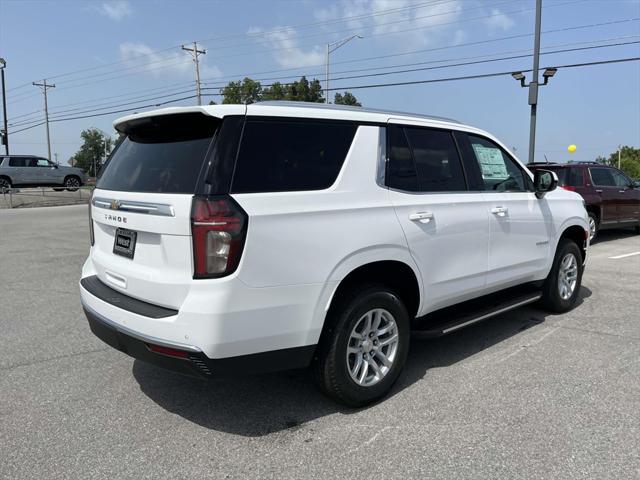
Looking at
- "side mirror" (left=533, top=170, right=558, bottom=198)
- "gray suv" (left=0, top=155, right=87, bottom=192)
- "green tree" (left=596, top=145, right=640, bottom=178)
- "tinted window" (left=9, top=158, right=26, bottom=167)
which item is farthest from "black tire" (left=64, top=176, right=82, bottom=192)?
"green tree" (left=596, top=145, right=640, bottom=178)

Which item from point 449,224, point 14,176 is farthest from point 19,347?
point 14,176

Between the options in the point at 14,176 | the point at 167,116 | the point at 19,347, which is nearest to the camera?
the point at 167,116

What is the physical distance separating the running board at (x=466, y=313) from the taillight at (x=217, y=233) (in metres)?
1.69

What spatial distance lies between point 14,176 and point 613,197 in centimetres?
2570

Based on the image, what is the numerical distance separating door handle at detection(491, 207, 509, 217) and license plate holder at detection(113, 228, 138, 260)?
2869 mm

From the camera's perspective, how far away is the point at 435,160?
398cm

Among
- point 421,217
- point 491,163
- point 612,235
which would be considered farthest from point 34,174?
point 421,217

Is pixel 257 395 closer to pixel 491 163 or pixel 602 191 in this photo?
pixel 491 163

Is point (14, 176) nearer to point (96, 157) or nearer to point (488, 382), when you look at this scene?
point (488, 382)

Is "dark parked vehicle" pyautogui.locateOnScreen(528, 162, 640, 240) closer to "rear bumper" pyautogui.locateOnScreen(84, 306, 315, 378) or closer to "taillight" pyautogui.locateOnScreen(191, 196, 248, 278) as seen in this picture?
"rear bumper" pyautogui.locateOnScreen(84, 306, 315, 378)

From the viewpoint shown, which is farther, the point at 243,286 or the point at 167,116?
the point at 167,116

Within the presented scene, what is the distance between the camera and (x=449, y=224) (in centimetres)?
385

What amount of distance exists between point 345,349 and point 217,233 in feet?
3.71

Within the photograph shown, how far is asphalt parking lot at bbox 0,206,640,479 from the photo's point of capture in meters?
2.76
